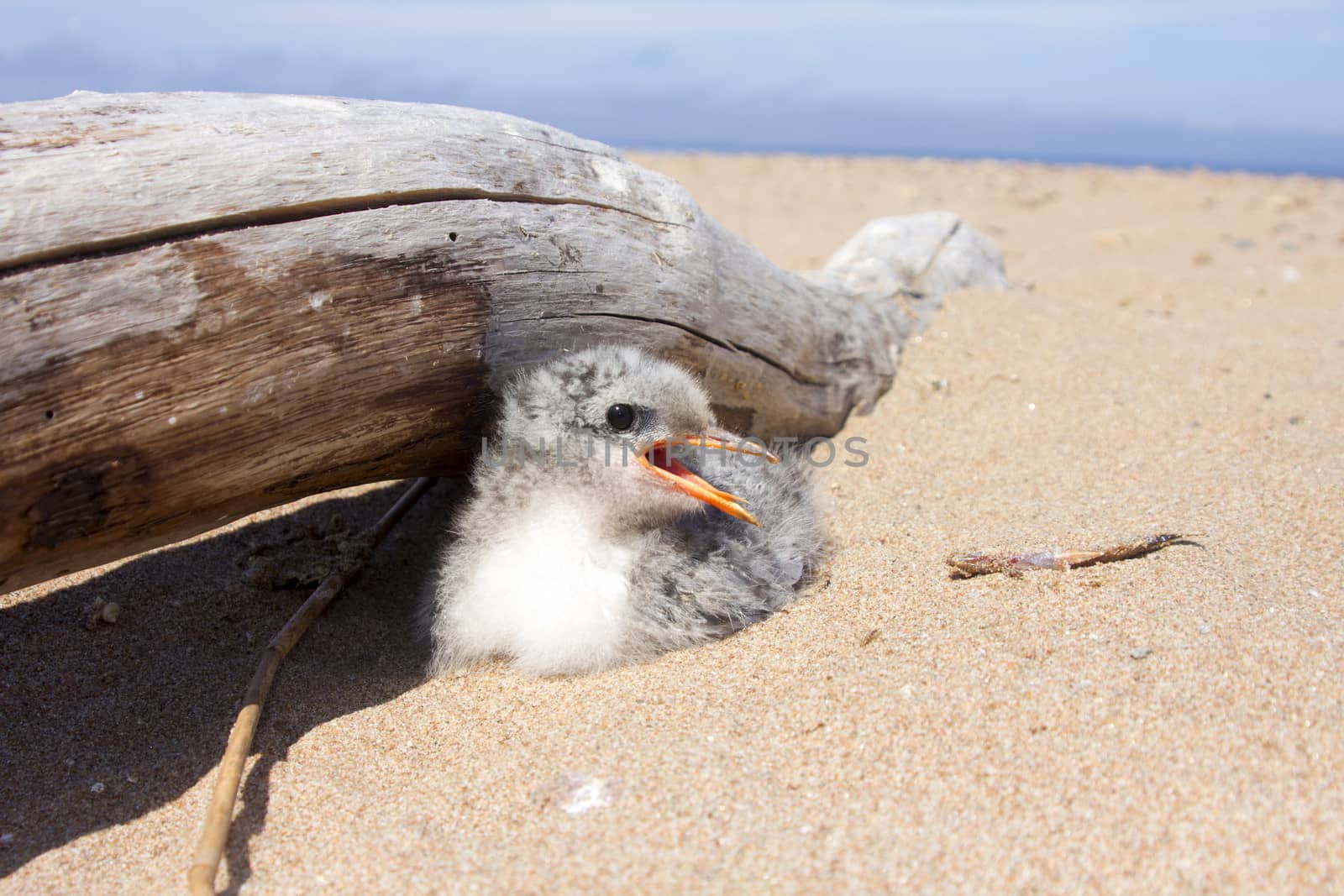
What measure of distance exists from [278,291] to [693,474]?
4.54 ft

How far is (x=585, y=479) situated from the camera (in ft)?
9.67

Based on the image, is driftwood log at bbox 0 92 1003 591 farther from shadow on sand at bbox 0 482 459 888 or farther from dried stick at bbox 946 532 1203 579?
dried stick at bbox 946 532 1203 579

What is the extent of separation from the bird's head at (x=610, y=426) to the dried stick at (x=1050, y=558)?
0.71 m

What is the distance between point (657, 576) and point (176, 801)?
4.74 ft

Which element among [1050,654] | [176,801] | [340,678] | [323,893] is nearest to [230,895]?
[323,893]

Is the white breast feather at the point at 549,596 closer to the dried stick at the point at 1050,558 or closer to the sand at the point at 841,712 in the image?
the sand at the point at 841,712

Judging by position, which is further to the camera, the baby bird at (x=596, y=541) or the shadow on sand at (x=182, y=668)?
the baby bird at (x=596, y=541)

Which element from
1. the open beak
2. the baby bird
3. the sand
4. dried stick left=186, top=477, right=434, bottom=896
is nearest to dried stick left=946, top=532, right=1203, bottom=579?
the sand

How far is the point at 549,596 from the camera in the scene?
9.43 ft

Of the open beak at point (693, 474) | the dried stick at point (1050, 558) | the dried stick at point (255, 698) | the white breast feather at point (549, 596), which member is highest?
the open beak at point (693, 474)

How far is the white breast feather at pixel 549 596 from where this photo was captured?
9.25ft

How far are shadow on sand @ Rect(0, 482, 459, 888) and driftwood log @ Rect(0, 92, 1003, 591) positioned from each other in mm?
560

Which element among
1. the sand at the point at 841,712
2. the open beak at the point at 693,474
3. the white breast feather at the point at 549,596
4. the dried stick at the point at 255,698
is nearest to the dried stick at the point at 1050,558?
the sand at the point at 841,712

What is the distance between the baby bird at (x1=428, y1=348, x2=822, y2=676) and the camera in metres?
2.85
